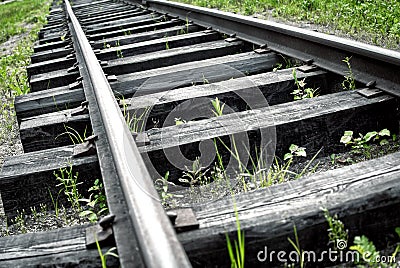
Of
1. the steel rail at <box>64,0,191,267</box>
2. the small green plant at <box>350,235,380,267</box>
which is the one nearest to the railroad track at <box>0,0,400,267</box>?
the steel rail at <box>64,0,191,267</box>

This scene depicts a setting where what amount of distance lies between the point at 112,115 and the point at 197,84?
1.13 meters

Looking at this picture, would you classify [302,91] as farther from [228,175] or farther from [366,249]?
[366,249]

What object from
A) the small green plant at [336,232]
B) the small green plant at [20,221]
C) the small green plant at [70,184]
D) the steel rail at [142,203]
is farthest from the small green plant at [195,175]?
the small green plant at [336,232]

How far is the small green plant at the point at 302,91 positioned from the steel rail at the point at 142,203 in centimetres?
98

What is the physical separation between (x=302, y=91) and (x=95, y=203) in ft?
4.44

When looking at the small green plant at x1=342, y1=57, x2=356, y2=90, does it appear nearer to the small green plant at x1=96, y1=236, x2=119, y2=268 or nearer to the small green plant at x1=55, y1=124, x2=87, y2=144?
the small green plant at x1=55, y1=124, x2=87, y2=144

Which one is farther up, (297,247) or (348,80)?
(348,80)

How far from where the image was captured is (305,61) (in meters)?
3.23

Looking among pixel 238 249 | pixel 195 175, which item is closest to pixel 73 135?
pixel 195 175

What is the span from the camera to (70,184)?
222cm

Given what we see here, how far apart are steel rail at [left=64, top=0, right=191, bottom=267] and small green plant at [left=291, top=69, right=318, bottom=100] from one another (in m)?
0.98

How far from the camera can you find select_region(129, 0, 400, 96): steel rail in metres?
2.62

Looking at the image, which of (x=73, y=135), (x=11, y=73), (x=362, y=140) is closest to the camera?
(x=362, y=140)

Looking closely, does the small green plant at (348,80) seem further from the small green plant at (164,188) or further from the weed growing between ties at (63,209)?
the weed growing between ties at (63,209)
